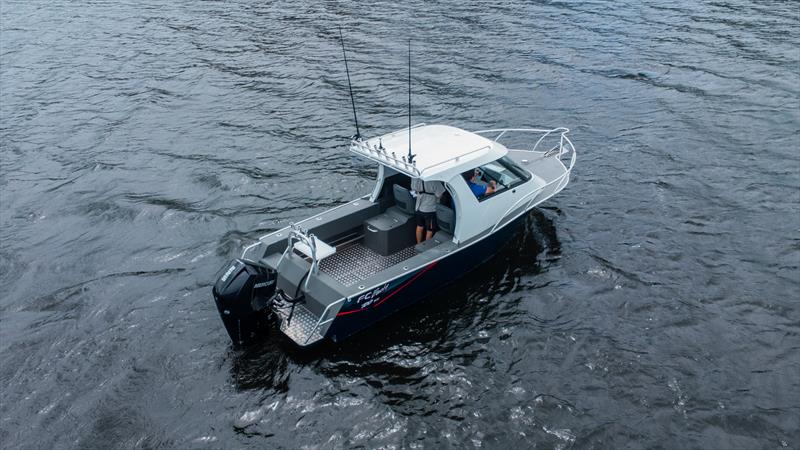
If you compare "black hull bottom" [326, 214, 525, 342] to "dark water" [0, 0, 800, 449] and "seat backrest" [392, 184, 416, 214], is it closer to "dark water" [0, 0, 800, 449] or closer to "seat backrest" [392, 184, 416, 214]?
"dark water" [0, 0, 800, 449]

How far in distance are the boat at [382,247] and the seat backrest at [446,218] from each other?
0.02 meters

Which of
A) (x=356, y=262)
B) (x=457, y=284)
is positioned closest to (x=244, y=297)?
(x=356, y=262)

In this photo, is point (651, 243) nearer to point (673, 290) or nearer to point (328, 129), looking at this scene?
point (673, 290)

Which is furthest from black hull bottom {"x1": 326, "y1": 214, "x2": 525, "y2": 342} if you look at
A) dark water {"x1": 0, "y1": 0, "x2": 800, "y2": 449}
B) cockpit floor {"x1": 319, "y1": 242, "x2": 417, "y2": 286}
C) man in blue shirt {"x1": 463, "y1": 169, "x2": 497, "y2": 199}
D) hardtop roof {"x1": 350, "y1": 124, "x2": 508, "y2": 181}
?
hardtop roof {"x1": 350, "y1": 124, "x2": 508, "y2": 181}

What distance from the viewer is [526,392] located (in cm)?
1057

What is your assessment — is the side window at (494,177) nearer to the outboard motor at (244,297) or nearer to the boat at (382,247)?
the boat at (382,247)

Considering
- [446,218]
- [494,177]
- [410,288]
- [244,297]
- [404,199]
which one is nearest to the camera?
[244,297]

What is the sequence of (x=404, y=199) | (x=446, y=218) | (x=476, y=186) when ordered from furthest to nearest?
(x=404, y=199), (x=446, y=218), (x=476, y=186)

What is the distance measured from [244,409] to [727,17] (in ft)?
90.9

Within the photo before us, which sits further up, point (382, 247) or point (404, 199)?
point (404, 199)

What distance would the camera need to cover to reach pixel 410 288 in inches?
469

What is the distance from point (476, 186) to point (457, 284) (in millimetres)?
2180

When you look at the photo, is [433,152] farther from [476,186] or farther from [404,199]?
[404,199]

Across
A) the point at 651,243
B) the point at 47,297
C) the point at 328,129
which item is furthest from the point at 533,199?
the point at 47,297
